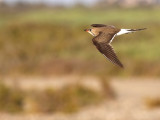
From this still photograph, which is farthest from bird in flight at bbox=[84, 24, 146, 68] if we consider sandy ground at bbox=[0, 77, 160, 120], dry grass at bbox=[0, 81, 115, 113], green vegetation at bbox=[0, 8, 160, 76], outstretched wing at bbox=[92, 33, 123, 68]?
green vegetation at bbox=[0, 8, 160, 76]

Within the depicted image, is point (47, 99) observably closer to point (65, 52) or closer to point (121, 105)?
point (121, 105)

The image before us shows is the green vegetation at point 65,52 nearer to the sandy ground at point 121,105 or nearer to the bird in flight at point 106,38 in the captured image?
the sandy ground at point 121,105

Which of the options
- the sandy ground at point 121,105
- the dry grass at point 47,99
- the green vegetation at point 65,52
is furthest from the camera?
the green vegetation at point 65,52

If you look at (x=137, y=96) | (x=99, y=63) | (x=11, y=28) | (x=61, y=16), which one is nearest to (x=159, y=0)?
(x=61, y=16)

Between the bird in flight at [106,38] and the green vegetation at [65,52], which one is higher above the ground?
the green vegetation at [65,52]

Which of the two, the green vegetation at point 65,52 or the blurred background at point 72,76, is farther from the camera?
the green vegetation at point 65,52

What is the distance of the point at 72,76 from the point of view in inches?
888

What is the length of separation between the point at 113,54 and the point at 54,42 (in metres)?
21.5

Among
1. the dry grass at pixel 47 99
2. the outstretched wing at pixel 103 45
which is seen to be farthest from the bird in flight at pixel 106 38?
the dry grass at pixel 47 99

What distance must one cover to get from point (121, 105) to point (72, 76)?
534cm

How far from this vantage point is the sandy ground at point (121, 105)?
15312 mm

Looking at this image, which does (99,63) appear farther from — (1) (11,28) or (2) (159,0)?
(2) (159,0)

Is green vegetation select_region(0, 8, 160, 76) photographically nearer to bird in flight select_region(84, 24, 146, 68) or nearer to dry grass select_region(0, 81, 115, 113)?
dry grass select_region(0, 81, 115, 113)

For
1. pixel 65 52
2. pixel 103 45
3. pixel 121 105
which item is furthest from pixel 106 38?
pixel 65 52
